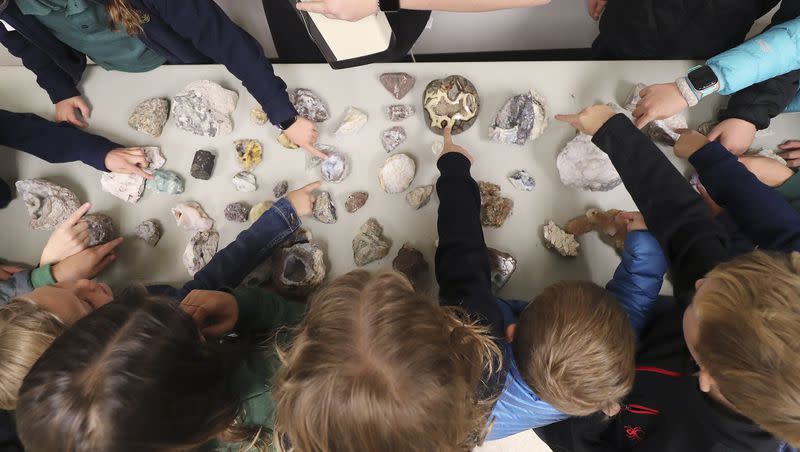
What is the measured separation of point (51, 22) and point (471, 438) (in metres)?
1.38

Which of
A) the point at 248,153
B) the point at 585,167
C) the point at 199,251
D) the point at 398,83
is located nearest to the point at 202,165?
the point at 248,153

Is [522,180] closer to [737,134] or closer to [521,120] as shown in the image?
[521,120]

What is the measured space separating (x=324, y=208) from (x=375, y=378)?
0.56 m

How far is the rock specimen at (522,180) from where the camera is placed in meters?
1.05

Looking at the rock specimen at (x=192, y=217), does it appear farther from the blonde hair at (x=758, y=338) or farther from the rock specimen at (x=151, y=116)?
the blonde hair at (x=758, y=338)

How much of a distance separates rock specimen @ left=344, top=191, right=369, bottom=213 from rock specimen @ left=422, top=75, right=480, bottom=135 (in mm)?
255

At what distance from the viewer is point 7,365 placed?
732mm

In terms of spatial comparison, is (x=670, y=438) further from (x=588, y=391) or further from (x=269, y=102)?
(x=269, y=102)

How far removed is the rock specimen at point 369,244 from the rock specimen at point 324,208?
0.28 ft

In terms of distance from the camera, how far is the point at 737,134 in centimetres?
99

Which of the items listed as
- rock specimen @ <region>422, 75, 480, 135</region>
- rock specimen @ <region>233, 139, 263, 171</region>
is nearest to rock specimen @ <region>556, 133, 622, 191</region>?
rock specimen @ <region>422, 75, 480, 135</region>

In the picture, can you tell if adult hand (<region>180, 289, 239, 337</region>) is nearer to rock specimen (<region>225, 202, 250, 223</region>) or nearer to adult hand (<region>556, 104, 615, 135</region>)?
rock specimen (<region>225, 202, 250, 223</region>)

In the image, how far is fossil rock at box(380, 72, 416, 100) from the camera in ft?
3.62

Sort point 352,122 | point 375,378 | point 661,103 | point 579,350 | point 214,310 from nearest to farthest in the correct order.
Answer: point 375,378 → point 579,350 → point 214,310 → point 661,103 → point 352,122
